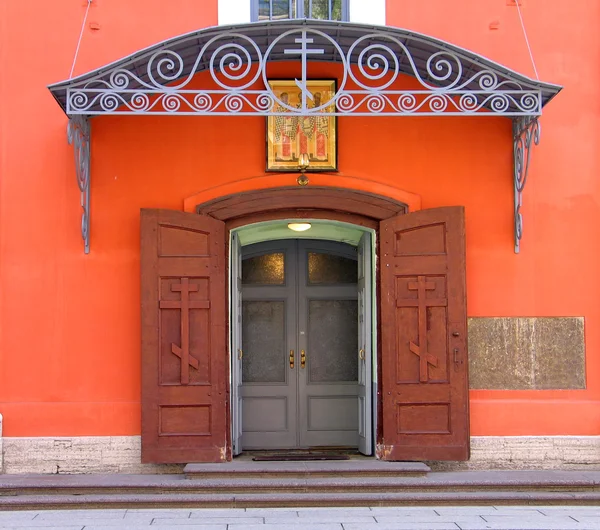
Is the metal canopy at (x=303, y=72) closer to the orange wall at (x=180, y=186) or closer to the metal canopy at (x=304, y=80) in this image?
the metal canopy at (x=304, y=80)

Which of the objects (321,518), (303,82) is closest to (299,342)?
(321,518)

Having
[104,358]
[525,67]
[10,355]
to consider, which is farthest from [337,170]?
[10,355]

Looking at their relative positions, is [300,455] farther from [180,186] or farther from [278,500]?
[180,186]

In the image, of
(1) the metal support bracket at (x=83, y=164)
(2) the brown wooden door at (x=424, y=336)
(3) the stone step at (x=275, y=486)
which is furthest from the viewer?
(2) the brown wooden door at (x=424, y=336)

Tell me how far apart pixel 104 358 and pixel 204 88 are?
9.09 ft

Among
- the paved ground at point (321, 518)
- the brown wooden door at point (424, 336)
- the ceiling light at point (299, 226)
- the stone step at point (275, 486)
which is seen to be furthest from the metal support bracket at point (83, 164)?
the brown wooden door at point (424, 336)

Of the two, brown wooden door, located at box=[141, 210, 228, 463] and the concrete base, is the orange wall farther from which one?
brown wooden door, located at box=[141, 210, 228, 463]

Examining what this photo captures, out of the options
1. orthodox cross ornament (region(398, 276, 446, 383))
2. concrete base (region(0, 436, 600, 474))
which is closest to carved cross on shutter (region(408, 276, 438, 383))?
orthodox cross ornament (region(398, 276, 446, 383))

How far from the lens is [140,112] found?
7.87 m

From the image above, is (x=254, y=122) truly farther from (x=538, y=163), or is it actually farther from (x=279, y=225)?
(x=538, y=163)

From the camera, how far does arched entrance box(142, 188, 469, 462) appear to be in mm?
8531

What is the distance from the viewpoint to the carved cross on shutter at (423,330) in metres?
8.60

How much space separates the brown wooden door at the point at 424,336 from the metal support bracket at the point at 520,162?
1.87 ft

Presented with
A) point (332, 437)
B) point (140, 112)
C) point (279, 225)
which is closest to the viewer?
point (140, 112)
